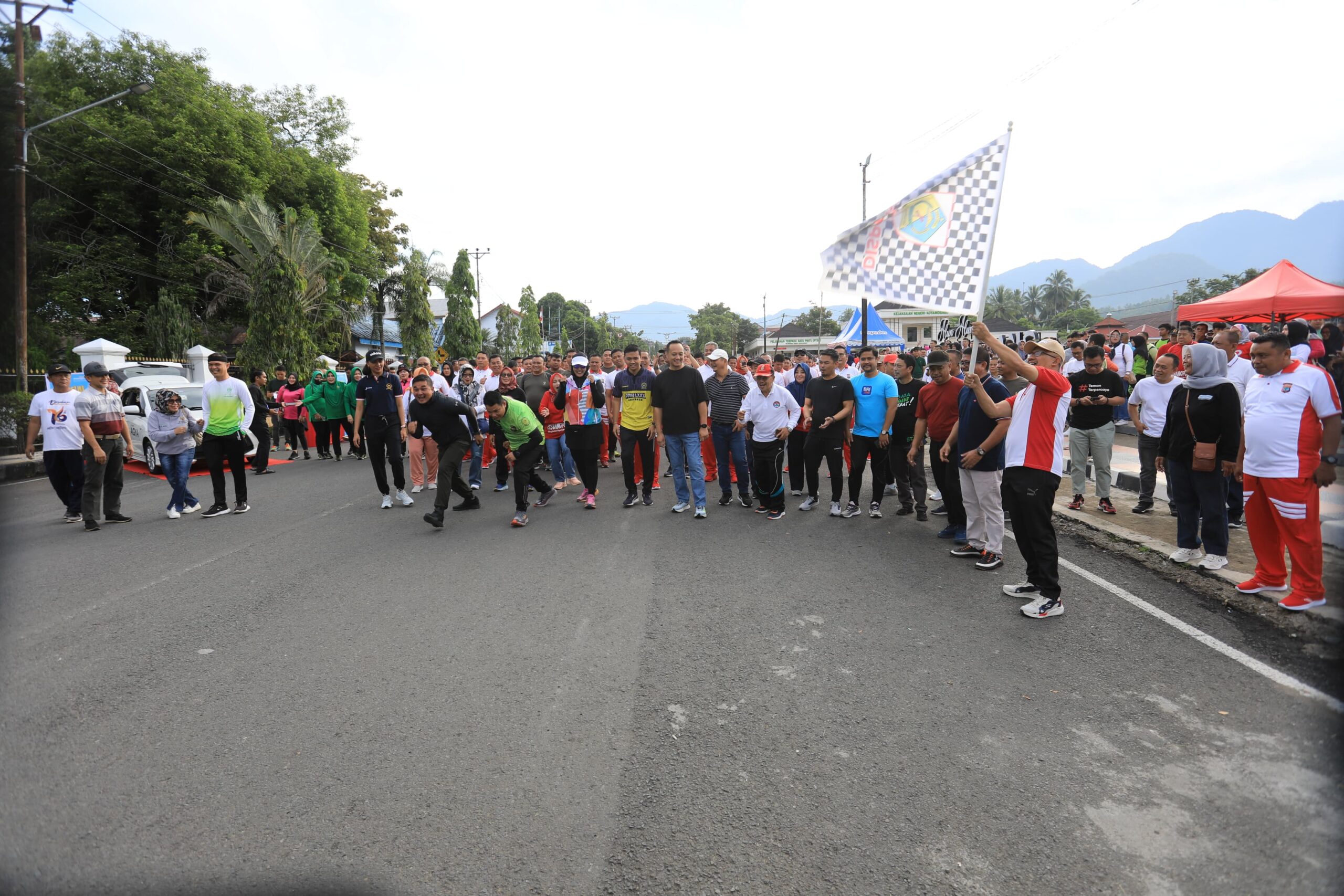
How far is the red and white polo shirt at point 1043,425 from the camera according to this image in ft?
15.4

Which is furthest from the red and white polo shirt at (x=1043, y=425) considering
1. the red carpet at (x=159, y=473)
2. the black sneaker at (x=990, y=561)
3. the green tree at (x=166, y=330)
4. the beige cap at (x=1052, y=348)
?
the green tree at (x=166, y=330)

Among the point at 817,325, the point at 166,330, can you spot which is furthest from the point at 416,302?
the point at 817,325

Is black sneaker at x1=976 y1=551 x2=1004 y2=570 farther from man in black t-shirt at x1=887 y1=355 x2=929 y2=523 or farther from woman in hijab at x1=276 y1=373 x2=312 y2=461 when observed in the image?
woman in hijab at x1=276 y1=373 x2=312 y2=461

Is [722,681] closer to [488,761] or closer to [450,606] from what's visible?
[488,761]

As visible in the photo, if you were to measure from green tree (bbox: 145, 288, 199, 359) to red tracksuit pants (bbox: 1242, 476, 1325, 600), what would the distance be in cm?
2994

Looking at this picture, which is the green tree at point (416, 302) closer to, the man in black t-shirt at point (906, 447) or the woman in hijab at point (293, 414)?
the woman in hijab at point (293, 414)

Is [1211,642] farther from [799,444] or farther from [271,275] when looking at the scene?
[271,275]

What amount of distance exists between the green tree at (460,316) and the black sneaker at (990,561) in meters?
41.4

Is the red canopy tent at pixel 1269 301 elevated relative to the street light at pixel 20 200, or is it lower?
elevated

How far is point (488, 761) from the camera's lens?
2.93m

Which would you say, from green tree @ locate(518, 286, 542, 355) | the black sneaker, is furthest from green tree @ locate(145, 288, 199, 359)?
green tree @ locate(518, 286, 542, 355)

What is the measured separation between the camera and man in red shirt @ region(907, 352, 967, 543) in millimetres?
6703

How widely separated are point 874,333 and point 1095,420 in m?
20.2

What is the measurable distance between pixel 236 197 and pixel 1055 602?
1246 inches
